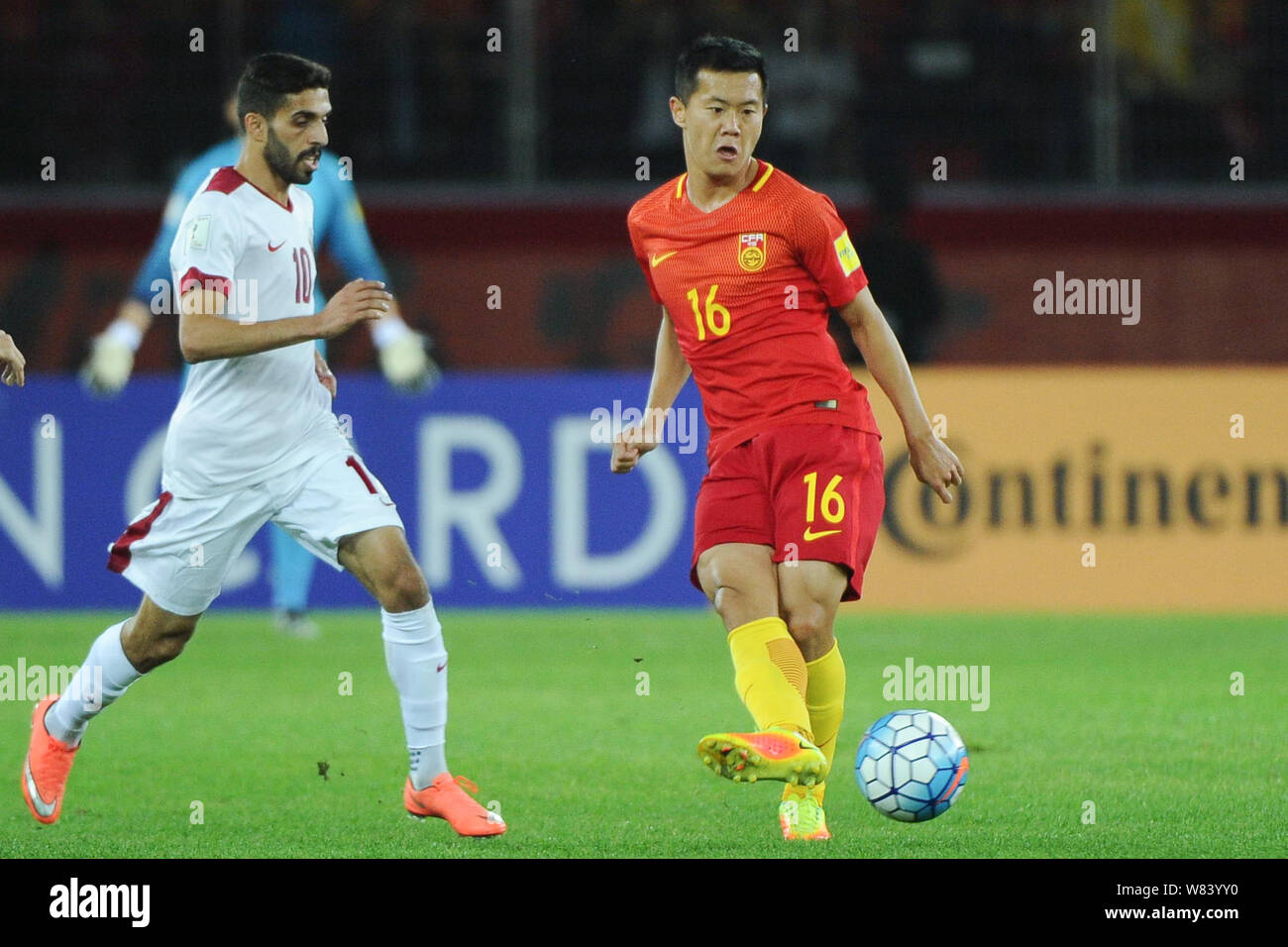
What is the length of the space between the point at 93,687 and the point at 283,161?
4.70 feet

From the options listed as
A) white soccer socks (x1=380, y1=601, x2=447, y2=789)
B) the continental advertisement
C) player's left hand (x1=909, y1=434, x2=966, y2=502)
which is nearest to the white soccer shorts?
white soccer socks (x1=380, y1=601, x2=447, y2=789)

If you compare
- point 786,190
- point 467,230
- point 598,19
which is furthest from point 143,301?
point 598,19

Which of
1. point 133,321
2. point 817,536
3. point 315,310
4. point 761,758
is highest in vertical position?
point 133,321

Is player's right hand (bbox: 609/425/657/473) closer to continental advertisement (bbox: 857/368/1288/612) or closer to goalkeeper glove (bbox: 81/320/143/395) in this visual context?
goalkeeper glove (bbox: 81/320/143/395)

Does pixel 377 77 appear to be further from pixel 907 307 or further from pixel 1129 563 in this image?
pixel 1129 563

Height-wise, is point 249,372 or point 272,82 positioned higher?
point 272,82

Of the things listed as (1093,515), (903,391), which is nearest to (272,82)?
(903,391)

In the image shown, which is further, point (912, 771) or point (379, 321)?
point (379, 321)

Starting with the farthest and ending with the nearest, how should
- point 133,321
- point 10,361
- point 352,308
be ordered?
point 133,321
point 10,361
point 352,308

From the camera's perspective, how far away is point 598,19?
1498cm

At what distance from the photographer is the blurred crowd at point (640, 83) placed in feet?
47.4

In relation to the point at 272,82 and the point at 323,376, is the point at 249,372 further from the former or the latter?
the point at 272,82

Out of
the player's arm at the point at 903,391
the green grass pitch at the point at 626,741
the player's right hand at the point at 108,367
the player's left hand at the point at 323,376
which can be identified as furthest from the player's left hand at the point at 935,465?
the player's right hand at the point at 108,367

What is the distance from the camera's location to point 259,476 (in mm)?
5402
